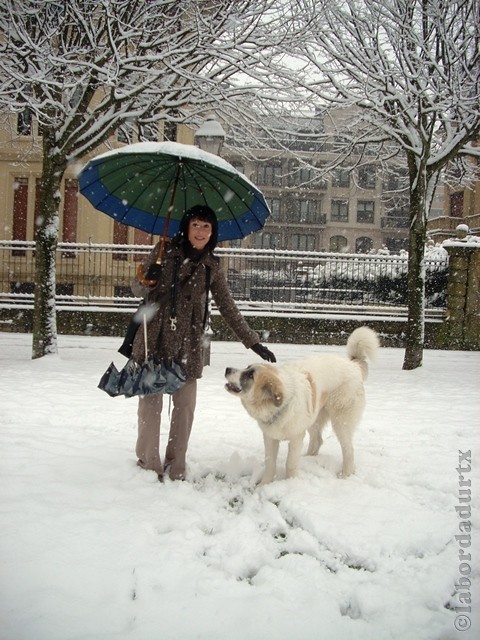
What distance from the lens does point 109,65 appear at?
7355mm

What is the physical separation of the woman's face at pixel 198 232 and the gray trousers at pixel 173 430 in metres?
1.07

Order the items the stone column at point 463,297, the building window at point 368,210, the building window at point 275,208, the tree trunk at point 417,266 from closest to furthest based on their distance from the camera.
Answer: the tree trunk at point 417,266, the stone column at point 463,297, the building window at point 275,208, the building window at point 368,210

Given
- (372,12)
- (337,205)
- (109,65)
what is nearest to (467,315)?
(372,12)

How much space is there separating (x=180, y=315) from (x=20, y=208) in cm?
1853

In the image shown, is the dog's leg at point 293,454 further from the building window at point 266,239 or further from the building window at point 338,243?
the building window at point 338,243

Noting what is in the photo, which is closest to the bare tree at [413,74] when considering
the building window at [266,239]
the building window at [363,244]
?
the building window at [266,239]

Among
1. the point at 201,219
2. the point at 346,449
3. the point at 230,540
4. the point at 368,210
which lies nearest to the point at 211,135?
the point at 201,219

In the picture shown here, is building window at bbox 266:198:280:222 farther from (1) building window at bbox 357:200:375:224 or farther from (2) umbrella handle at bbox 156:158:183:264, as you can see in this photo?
(2) umbrella handle at bbox 156:158:183:264

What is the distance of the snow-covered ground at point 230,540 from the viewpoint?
219 centimetres

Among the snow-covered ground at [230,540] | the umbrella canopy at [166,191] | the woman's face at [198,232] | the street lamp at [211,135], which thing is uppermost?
the street lamp at [211,135]

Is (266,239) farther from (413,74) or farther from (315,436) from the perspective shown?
(315,436)

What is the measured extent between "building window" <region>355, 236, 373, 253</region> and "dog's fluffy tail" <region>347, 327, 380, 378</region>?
49025 millimetres

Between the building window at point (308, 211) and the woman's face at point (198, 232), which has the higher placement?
the building window at point (308, 211)

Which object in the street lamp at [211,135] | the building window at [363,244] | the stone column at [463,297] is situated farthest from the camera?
the building window at [363,244]
